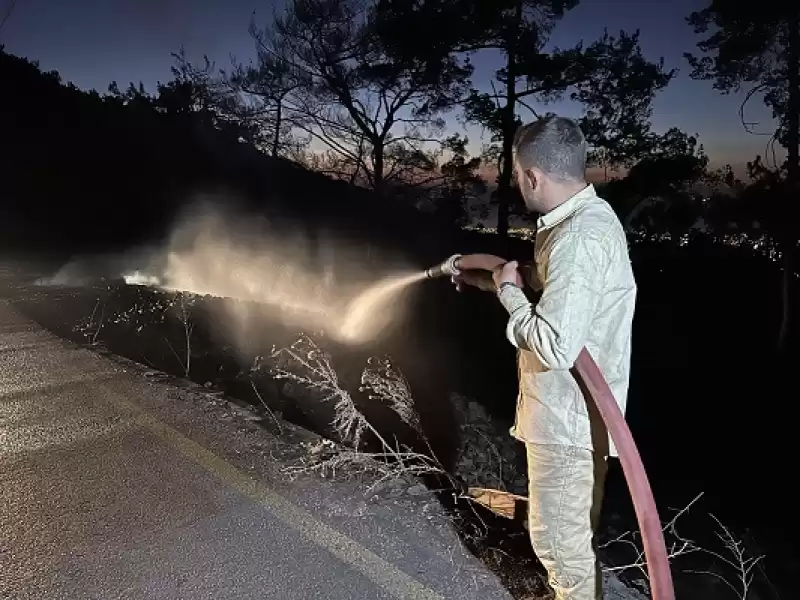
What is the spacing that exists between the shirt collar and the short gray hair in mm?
59

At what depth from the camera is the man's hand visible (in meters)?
2.41

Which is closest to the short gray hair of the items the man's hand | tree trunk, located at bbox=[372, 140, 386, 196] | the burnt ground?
the man's hand

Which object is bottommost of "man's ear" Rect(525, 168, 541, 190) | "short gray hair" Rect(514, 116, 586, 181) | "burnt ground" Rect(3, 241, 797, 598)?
"burnt ground" Rect(3, 241, 797, 598)

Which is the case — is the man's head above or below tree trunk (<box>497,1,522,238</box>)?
below

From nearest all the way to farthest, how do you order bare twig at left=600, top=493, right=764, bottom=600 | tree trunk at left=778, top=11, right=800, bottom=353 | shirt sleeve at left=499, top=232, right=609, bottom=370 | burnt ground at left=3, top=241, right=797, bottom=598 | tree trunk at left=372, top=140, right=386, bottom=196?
shirt sleeve at left=499, top=232, right=609, bottom=370, bare twig at left=600, top=493, right=764, bottom=600, burnt ground at left=3, top=241, right=797, bottom=598, tree trunk at left=778, top=11, right=800, bottom=353, tree trunk at left=372, top=140, right=386, bottom=196

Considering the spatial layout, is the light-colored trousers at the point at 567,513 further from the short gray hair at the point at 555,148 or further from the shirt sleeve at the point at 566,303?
the short gray hair at the point at 555,148

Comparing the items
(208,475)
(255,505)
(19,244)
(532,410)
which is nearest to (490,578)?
(532,410)

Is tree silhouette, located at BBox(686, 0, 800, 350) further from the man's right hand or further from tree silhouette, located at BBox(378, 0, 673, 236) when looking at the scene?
the man's right hand

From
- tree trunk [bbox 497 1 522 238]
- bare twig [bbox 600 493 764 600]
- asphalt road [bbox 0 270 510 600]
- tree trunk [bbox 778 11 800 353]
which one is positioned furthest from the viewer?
tree trunk [bbox 497 1 522 238]

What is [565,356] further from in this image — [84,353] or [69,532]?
[84,353]

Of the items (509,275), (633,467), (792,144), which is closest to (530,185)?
(509,275)

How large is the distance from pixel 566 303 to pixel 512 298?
284 millimetres

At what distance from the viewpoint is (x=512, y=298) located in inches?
90.2

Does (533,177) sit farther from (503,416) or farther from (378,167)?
(378,167)
